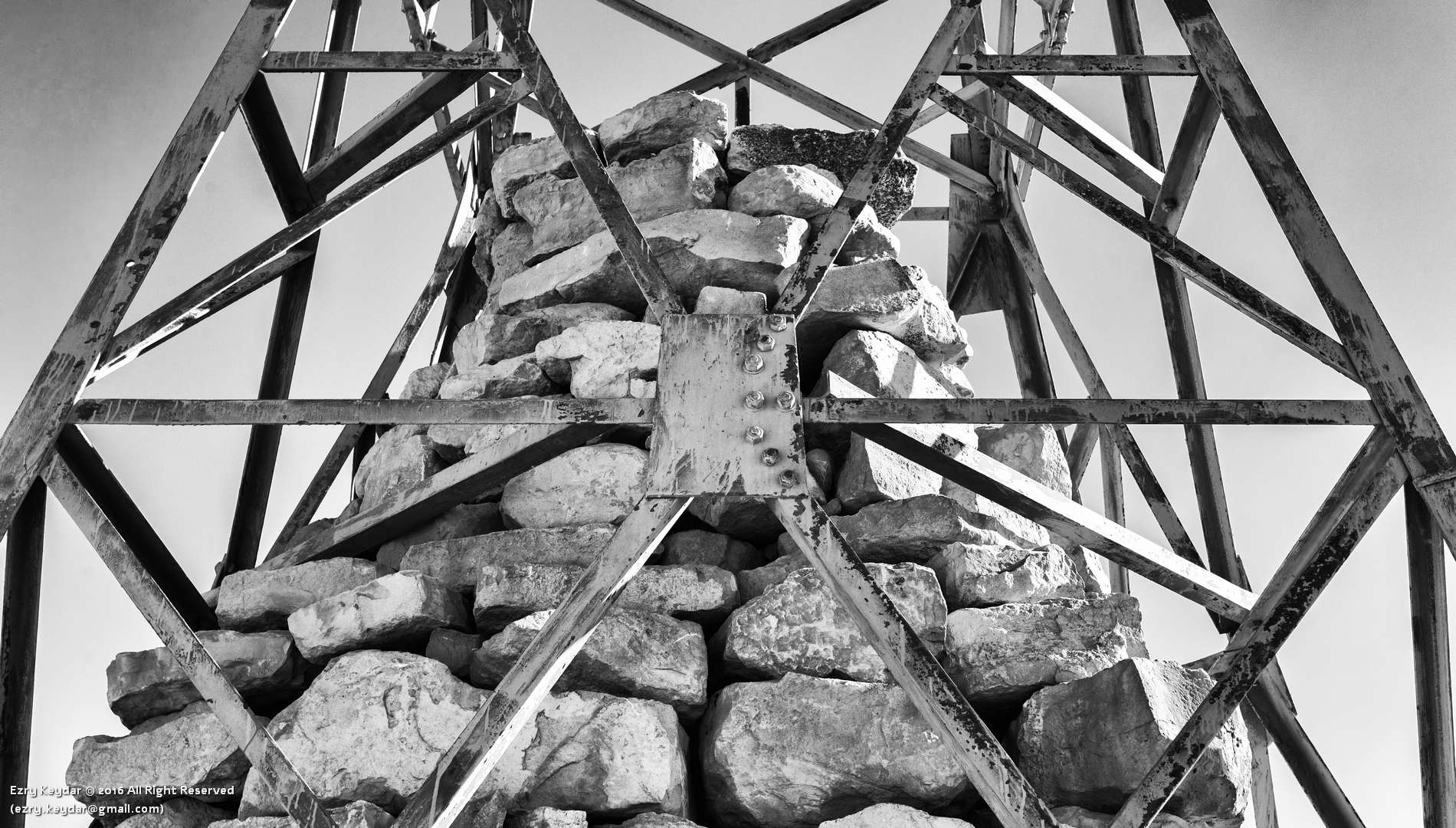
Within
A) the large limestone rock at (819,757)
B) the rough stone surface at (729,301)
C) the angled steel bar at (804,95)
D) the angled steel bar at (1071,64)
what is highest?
the angled steel bar at (804,95)

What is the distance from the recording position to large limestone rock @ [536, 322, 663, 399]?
4.53 meters

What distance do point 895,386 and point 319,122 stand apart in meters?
2.83

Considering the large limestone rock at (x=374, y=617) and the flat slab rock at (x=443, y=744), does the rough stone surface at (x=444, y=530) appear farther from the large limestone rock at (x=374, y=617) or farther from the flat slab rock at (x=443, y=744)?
the flat slab rock at (x=443, y=744)

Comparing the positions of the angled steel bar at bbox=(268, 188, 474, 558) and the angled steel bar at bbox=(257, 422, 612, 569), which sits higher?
the angled steel bar at bbox=(268, 188, 474, 558)

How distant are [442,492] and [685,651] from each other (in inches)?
42.2

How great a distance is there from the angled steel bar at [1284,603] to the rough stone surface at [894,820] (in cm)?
61

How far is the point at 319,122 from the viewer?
5.17m

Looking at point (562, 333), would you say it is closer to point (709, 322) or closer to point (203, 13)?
point (709, 322)

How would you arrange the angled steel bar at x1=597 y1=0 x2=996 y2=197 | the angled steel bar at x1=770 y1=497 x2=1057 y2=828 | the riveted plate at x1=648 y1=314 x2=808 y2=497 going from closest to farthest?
the angled steel bar at x1=770 y1=497 x2=1057 y2=828, the riveted plate at x1=648 y1=314 x2=808 y2=497, the angled steel bar at x1=597 y1=0 x2=996 y2=197

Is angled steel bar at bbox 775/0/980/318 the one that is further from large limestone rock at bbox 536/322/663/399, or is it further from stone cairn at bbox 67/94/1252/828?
large limestone rock at bbox 536/322/663/399

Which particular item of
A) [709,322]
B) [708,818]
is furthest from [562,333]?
[708,818]

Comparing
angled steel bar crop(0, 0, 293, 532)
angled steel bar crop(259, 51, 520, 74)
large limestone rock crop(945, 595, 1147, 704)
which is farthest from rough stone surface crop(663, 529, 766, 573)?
angled steel bar crop(0, 0, 293, 532)

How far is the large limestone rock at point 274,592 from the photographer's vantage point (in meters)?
4.05

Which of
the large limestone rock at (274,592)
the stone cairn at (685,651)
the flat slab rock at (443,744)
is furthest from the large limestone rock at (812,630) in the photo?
the large limestone rock at (274,592)
